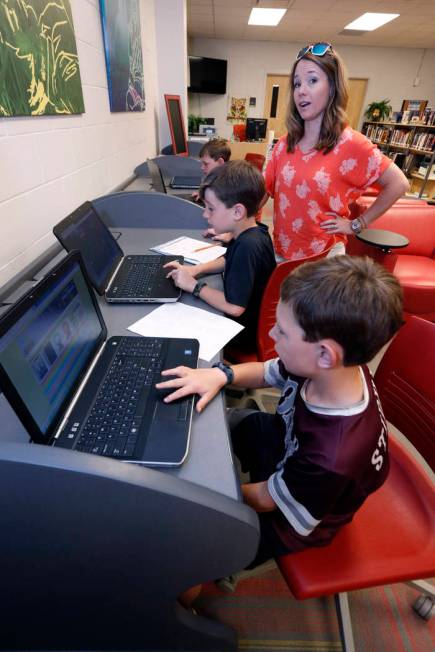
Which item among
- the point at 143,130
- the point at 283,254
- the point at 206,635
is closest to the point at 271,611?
the point at 206,635

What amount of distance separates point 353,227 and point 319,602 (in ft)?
5.27

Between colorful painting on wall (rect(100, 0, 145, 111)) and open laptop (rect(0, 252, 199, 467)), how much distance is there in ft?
5.44

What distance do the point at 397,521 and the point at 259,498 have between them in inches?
15.3

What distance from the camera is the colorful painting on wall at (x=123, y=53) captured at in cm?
185

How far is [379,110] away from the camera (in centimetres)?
764

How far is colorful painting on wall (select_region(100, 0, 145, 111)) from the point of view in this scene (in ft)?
6.07

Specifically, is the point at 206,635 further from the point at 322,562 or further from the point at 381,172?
the point at 381,172

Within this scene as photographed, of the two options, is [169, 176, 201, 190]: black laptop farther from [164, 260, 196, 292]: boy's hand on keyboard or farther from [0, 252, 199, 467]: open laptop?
[0, 252, 199, 467]: open laptop

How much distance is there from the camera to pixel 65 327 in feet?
2.43

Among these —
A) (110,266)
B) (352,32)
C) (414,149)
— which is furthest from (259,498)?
(352,32)

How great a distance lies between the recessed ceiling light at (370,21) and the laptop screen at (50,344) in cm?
686

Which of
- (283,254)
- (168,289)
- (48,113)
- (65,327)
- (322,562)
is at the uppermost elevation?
(48,113)

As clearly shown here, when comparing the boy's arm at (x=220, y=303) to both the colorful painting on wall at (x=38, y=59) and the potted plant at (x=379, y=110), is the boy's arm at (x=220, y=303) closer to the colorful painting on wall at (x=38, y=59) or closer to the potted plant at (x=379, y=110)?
the colorful painting on wall at (x=38, y=59)

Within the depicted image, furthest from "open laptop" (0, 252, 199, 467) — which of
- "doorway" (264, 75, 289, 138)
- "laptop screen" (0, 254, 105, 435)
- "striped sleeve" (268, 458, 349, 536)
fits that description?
"doorway" (264, 75, 289, 138)
